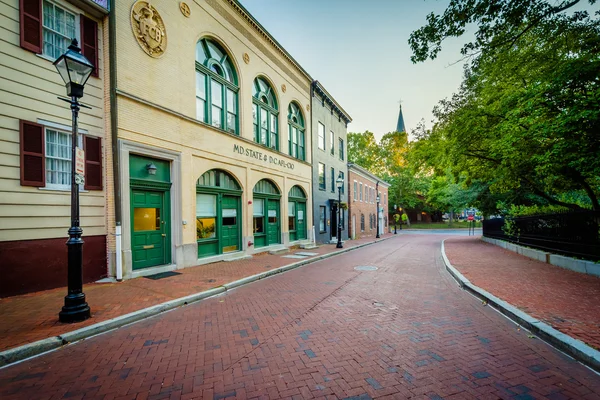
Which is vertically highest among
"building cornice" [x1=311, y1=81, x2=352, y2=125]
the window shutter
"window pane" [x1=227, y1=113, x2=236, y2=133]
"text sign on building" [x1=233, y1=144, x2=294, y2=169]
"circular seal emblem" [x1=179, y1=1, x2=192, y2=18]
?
"building cornice" [x1=311, y1=81, x2=352, y2=125]

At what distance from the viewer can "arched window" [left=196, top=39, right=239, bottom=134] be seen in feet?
36.4

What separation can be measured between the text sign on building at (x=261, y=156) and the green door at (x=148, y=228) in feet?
13.6

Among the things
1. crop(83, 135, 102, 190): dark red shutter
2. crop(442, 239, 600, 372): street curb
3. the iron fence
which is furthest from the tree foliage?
crop(83, 135, 102, 190): dark red shutter

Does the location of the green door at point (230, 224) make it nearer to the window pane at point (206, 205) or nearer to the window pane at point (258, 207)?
the window pane at point (206, 205)

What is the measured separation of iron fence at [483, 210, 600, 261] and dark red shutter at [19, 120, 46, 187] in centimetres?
1478

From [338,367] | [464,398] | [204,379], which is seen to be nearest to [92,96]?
[204,379]

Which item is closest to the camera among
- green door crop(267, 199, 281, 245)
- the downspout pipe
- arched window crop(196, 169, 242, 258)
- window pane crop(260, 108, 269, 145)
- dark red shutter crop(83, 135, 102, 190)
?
dark red shutter crop(83, 135, 102, 190)

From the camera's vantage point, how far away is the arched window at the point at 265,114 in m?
14.1

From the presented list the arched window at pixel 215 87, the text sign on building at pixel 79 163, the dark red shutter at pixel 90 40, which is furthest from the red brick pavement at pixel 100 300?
the arched window at pixel 215 87

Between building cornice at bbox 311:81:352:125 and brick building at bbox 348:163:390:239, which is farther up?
building cornice at bbox 311:81:352:125

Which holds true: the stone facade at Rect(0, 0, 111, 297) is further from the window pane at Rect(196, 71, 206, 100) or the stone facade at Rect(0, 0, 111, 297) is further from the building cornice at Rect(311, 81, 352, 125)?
the building cornice at Rect(311, 81, 352, 125)

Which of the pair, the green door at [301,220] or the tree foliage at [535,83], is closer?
the tree foliage at [535,83]

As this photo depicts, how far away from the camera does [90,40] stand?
7.77 m

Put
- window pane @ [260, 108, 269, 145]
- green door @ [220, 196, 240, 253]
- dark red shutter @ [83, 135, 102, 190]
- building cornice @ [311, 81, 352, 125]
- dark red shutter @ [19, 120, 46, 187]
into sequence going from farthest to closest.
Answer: building cornice @ [311, 81, 352, 125], window pane @ [260, 108, 269, 145], green door @ [220, 196, 240, 253], dark red shutter @ [83, 135, 102, 190], dark red shutter @ [19, 120, 46, 187]
